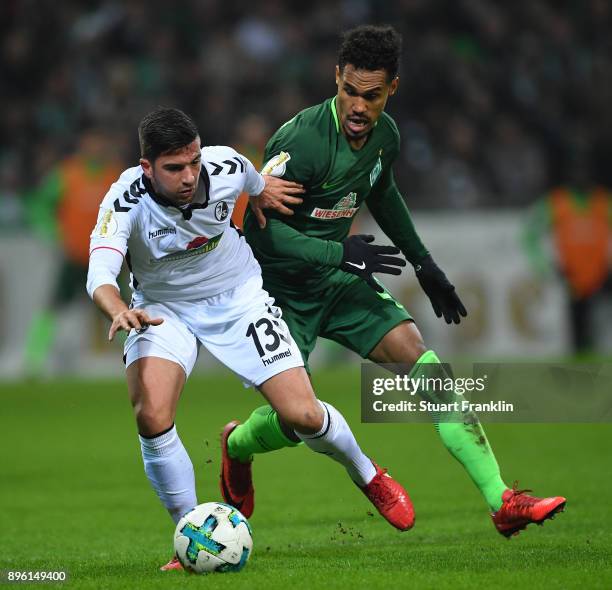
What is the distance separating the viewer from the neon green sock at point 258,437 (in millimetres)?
6387

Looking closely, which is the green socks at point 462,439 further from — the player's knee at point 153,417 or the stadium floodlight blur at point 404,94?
the stadium floodlight blur at point 404,94

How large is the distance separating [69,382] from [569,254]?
584 centimetres

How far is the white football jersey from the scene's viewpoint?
17.6 feet

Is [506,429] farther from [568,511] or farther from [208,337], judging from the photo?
[208,337]

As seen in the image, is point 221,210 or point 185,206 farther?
point 221,210

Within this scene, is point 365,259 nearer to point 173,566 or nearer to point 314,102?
point 173,566

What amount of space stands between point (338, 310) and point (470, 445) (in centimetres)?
102

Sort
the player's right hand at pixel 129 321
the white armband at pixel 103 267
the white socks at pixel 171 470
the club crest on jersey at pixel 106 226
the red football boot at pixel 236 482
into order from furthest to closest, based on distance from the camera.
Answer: the red football boot at pixel 236 482 → the white socks at pixel 171 470 → the club crest on jersey at pixel 106 226 → the white armband at pixel 103 267 → the player's right hand at pixel 129 321

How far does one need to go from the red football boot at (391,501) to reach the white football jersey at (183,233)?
1.17 m

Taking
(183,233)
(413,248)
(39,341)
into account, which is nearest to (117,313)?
(183,233)

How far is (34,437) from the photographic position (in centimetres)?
A: 1057

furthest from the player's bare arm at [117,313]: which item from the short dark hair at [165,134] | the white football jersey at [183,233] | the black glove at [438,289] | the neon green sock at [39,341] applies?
the neon green sock at [39,341]

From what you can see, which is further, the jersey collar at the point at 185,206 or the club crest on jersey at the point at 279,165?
the club crest on jersey at the point at 279,165

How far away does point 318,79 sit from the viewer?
610 inches
